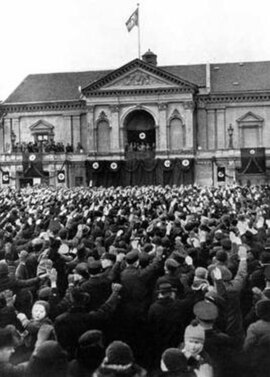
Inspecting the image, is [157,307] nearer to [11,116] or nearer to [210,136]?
[210,136]

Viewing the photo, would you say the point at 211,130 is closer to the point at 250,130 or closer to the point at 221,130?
the point at 221,130

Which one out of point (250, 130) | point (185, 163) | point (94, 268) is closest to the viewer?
point (94, 268)

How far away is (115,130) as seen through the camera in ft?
190

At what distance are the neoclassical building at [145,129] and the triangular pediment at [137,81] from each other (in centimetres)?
9

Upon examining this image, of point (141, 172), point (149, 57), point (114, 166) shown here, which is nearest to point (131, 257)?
point (141, 172)

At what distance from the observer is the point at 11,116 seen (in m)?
62.9

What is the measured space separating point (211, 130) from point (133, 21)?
1263cm

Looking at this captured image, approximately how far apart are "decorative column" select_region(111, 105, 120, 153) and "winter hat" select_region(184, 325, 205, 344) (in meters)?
51.1

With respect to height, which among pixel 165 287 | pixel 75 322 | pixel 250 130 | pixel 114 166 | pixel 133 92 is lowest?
pixel 75 322

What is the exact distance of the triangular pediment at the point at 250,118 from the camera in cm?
5891

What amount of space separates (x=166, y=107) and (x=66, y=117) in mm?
10615

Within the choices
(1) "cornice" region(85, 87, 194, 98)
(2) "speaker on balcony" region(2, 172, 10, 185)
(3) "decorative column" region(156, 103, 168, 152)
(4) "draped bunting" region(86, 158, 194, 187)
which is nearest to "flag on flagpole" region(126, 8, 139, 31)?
(1) "cornice" region(85, 87, 194, 98)

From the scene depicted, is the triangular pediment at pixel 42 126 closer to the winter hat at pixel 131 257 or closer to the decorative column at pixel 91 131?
the decorative column at pixel 91 131

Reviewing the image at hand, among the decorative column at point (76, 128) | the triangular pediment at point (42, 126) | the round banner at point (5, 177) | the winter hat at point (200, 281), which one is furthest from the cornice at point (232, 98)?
the winter hat at point (200, 281)
